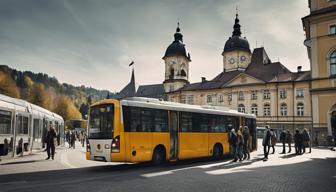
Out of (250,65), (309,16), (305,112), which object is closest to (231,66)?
(250,65)

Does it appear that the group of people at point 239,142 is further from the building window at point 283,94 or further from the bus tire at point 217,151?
the building window at point 283,94

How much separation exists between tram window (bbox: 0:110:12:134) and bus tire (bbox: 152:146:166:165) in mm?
7418

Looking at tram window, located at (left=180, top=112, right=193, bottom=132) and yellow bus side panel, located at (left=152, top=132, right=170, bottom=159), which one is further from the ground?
tram window, located at (left=180, top=112, right=193, bottom=132)

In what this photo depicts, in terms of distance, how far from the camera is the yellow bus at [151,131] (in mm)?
12562

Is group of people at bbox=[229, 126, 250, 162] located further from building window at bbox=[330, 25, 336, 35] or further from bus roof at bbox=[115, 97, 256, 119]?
building window at bbox=[330, 25, 336, 35]

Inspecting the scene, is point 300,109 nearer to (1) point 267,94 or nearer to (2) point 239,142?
(1) point 267,94

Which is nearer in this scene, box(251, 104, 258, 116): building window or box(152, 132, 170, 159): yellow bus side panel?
box(152, 132, 170, 159): yellow bus side panel

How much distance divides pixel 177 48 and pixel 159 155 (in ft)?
249

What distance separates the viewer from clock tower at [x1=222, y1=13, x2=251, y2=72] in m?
82.4

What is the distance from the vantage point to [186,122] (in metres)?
15.5

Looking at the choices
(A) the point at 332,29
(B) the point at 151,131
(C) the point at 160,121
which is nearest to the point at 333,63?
(A) the point at 332,29

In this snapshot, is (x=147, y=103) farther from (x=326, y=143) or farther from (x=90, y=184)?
(x=326, y=143)

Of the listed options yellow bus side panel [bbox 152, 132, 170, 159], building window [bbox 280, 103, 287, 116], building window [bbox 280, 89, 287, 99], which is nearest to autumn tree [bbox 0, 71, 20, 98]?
yellow bus side panel [bbox 152, 132, 170, 159]

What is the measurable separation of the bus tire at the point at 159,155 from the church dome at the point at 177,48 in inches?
2936
